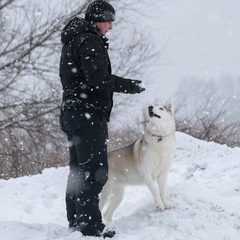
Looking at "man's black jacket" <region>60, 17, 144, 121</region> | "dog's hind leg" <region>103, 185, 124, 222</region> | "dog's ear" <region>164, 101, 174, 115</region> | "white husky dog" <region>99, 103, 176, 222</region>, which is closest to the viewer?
"man's black jacket" <region>60, 17, 144, 121</region>

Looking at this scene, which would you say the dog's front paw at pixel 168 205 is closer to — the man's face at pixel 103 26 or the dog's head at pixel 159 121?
the dog's head at pixel 159 121

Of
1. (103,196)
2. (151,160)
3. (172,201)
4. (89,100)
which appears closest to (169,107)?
(151,160)

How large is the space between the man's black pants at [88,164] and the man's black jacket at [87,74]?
119 millimetres

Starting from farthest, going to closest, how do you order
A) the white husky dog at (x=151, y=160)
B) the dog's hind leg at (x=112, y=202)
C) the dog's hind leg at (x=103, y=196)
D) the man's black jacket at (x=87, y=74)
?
the dog's hind leg at (x=112, y=202)
the dog's hind leg at (x=103, y=196)
the white husky dog at (x=151, y=160)
the man's black jacket at (x=87, y=74)

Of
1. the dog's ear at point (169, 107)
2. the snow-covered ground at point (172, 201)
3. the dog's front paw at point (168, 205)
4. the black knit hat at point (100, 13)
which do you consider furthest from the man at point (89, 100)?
the dog's ear at point (169, 107)

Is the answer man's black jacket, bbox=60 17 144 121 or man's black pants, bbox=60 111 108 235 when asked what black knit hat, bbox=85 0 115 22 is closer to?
man's black jacket, bbox=60 17 144 121

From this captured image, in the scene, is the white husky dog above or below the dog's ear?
below

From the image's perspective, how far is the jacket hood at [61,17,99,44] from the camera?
4.17 metres

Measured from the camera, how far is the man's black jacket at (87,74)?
158 inches

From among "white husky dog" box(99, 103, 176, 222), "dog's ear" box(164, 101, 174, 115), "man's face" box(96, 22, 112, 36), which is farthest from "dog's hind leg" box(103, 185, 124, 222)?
"man's face" box(96, 22, 112, 36)

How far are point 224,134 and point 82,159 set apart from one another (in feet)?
53.6

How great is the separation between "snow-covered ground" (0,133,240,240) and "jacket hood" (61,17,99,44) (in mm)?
1855

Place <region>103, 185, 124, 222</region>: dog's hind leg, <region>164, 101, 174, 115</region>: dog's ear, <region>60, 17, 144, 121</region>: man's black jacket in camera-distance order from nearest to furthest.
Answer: <region>60, 17, 144, 121</region>: man's black jacket
<region>164, 101, 174, 115</region>: dog's ear
<region>103, 185, 124, 222</region>: dog's hind leg

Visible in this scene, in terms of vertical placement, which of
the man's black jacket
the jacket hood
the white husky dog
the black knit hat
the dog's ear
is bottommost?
the white husky dog
